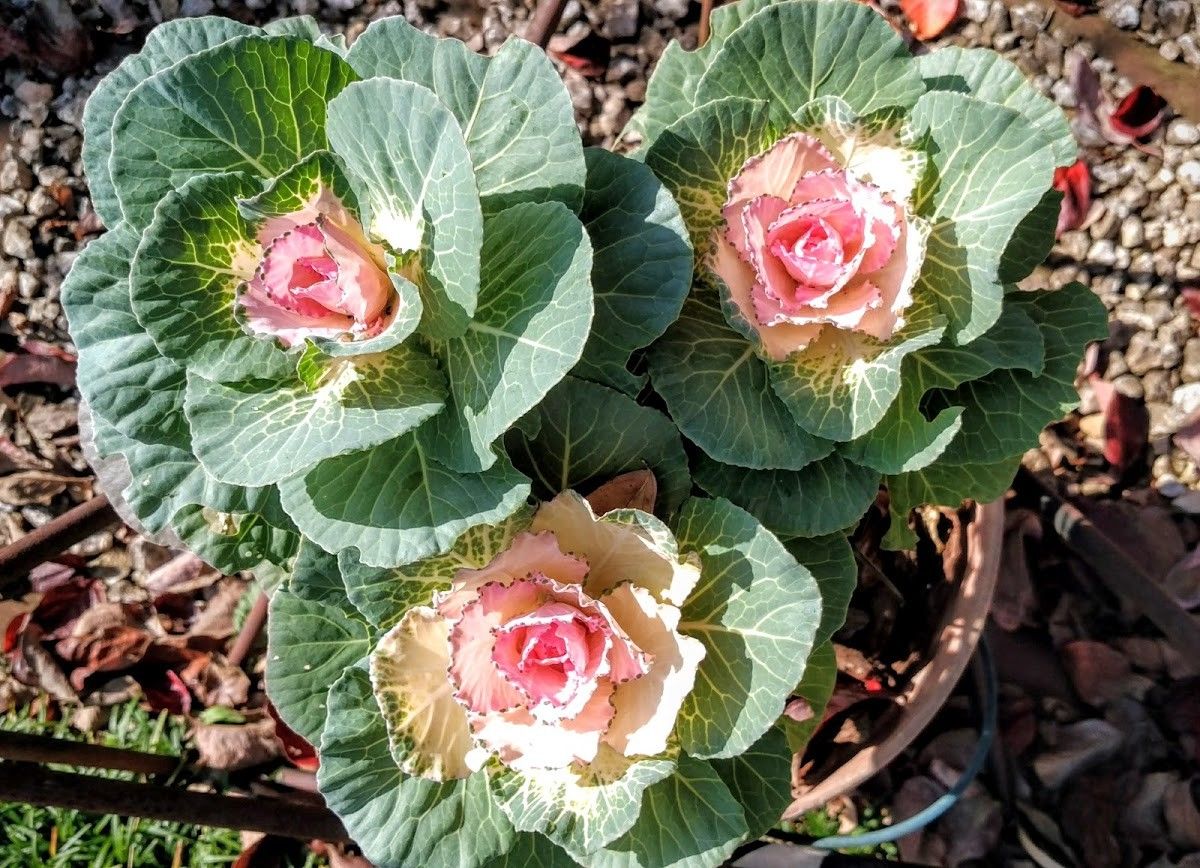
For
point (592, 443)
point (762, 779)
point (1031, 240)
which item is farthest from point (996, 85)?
point (762, 779)

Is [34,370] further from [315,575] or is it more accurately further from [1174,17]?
[1174,17]

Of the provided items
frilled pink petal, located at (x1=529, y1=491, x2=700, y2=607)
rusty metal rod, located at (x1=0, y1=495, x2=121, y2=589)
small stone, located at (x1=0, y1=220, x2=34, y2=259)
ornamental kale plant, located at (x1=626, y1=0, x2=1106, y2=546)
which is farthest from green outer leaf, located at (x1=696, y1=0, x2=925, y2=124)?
small stone, located at (x1=0, y1=220, x2=34, y2=259)

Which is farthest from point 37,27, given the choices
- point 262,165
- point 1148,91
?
point 1148,91

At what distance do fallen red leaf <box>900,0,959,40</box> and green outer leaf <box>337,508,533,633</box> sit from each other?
1800mm

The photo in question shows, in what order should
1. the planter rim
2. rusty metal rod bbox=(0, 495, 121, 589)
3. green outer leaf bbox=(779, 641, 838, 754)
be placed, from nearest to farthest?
1. rusty metal rod bbox=(0, 495, 121, 589)
2. green outer leaf bbox=(779, 641, 838, 754)
3. the planter rim

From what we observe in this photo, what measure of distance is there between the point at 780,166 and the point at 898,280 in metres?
0.17

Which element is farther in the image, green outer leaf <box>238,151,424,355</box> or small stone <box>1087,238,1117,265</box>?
small stone <box>1087,238,1117,265</box>

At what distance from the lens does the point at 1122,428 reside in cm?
208

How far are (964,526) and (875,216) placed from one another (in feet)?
2.65

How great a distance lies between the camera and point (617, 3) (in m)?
2.25

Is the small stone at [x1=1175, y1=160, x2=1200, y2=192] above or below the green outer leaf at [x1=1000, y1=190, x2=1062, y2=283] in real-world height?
below

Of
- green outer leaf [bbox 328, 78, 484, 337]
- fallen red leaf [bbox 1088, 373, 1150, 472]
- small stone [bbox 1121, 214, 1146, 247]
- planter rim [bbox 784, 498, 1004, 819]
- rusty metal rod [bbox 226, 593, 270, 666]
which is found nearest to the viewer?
green outer leaf [bbox 328, 78, 484, 337]

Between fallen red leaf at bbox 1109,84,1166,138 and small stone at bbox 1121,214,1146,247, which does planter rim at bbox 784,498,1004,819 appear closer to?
small stone at bbox 1121,214,1146,247

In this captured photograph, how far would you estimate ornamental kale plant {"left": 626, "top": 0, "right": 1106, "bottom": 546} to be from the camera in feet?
3.11
